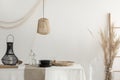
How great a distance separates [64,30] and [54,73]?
1.31m

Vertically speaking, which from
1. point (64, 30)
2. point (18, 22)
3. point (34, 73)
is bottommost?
point (34, 73)

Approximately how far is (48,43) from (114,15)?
1217 mm

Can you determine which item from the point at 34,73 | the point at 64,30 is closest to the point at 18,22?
the point at 64,30

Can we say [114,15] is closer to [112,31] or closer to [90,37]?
[112,31]

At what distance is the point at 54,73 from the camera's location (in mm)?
3203

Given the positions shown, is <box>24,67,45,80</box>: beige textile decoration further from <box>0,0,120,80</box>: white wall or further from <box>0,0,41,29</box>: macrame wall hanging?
<box>0,0,41,29</box>: macrame wall hanging

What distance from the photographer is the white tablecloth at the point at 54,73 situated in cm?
320

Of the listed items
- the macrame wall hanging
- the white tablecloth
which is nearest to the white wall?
the macrame wall hanging

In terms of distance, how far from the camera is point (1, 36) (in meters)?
4.38

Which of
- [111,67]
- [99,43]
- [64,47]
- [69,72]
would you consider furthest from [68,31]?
[69,72]

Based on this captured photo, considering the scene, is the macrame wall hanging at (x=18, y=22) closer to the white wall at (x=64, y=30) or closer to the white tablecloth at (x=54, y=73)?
the white wall at (x=64, y=30)

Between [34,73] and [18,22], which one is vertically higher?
[18,22]

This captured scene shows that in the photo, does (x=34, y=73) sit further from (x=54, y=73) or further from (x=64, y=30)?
(x=64, y=30)

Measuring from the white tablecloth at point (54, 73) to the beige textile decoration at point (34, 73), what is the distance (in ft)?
0.16
